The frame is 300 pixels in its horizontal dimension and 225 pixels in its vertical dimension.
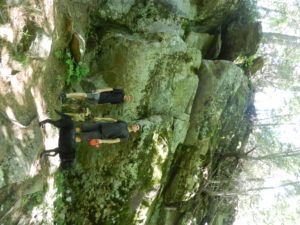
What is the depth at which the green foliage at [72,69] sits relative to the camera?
337 inches

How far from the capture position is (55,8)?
25.6 ft

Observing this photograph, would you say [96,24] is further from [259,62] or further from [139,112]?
[259,62]

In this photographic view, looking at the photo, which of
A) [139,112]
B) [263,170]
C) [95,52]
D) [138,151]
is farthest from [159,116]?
[263,170]

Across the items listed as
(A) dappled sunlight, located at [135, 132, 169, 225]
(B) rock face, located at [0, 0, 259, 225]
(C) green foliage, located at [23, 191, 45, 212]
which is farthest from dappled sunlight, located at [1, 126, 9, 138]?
(A) dappled sunlight, located at [135, 132, 169, 225]

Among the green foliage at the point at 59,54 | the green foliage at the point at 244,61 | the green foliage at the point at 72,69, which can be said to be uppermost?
the green foliage at the point at 244,61

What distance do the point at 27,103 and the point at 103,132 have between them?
7.25ft

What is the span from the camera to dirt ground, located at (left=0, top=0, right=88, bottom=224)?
5.58m

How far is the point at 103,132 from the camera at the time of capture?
756cm

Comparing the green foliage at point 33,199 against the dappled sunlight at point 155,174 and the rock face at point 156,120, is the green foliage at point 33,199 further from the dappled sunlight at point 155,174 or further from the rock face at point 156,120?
the dappled sunlight at point 155,174

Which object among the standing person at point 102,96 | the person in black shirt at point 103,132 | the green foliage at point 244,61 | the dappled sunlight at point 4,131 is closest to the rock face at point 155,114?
the green foliage at point 244,61

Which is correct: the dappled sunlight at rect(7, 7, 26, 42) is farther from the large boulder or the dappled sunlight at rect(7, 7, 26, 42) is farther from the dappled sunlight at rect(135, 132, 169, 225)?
the large boulder

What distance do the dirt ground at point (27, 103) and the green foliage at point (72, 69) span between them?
13.6 inches

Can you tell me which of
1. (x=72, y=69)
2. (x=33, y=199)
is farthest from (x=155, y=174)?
(x=72, y=69)

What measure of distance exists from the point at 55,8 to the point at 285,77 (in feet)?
46.1
